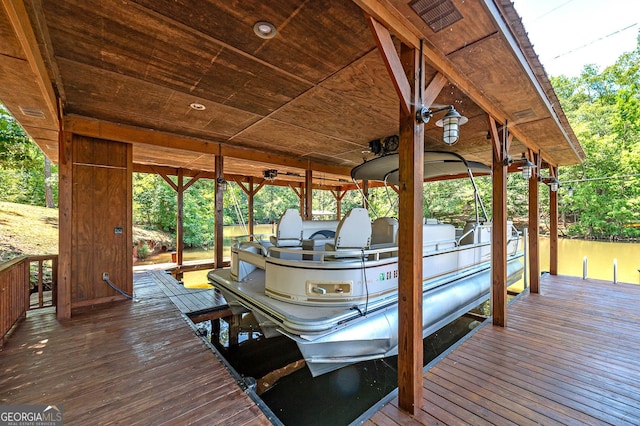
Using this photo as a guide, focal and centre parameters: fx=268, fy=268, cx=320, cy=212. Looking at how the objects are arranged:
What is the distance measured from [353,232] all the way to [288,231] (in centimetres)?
121

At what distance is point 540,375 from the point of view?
2295 millimetres

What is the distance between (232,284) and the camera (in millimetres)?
3555

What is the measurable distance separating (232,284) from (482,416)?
2.89m

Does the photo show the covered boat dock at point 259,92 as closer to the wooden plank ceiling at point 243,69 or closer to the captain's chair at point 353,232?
the wooden plank ceiling at point 243,69

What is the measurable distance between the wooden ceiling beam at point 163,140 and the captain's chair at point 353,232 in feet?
11.0

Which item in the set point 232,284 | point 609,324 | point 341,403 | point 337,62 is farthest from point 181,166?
point 609,324

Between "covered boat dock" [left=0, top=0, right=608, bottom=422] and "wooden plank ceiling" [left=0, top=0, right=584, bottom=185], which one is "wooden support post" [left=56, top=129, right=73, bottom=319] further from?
"wooden plank ceiling" [left=0, top=0, right=584, bottom=185]

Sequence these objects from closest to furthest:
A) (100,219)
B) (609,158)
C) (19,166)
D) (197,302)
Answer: (100,219) < (197,302) < (19,166) < (609,158)

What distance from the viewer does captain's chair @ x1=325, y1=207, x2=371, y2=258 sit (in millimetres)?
3016

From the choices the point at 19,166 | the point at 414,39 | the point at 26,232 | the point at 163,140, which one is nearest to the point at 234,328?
the point at 163,140

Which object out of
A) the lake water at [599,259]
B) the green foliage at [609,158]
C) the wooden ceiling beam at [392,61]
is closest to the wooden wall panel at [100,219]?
the wooden ceiling beam at [392,61]

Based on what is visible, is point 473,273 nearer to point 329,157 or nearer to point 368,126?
point 368,126

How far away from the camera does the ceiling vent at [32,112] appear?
270 centimetres
